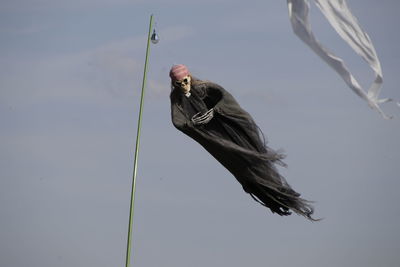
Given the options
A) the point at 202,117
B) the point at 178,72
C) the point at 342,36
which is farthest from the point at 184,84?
the point at 342,36

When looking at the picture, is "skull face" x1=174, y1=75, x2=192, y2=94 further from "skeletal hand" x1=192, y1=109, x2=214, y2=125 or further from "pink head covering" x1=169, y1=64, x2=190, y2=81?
"skeletal hand" x1=192, y1=109, x2=214, y2=125

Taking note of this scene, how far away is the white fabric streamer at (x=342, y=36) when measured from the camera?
6.73 m

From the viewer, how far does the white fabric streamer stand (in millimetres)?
6734

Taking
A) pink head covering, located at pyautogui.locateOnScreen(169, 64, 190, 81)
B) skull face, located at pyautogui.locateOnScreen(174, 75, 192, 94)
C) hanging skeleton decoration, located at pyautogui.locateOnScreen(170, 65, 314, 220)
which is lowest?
hanging skeleton decoration, located at pyautogui.locateOnScreen(170, 65, 314, 220)

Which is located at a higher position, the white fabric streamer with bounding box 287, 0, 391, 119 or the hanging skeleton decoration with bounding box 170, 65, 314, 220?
the white fabric streamer with bounding box 287, 0, 391, 119

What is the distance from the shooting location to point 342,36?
688 cm

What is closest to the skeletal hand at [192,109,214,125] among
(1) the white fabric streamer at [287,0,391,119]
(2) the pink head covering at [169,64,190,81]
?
(2) the pink head covering at [169,64,190,81]

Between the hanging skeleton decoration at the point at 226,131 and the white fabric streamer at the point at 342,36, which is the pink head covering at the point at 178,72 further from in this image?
the white fabric streamer at the point at 342,36

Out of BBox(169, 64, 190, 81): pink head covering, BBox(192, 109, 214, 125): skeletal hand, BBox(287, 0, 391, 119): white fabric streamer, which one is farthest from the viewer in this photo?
BBox(169, 64, 190, 81): pink head covering

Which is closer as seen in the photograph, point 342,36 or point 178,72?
point 342,36

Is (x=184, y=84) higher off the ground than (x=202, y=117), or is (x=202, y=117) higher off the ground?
(x=184, y=84)

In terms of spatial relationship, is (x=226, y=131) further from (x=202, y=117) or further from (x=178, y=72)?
(x=178, y=72)

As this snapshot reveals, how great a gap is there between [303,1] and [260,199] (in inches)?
151

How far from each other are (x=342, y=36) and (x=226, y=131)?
3147 millimetres
